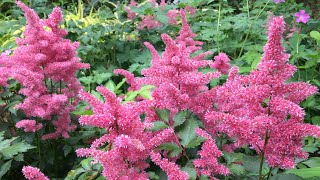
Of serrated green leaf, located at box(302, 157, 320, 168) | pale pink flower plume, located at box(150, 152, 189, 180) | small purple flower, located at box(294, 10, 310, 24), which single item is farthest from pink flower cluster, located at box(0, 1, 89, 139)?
small purple flower, located at box(294, 10, 310, 24)

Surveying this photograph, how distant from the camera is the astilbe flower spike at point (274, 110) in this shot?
1535mm

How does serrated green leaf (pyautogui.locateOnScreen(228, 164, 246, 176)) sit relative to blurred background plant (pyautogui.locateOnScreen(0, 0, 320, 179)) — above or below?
above

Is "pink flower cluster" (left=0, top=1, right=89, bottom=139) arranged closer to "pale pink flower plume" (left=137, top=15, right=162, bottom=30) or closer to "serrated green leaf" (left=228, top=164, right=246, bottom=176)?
"serrated green leaf" (left=228, top=164, right=246, bottom=176)

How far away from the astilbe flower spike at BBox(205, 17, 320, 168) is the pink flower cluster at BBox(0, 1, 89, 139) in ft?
4.23

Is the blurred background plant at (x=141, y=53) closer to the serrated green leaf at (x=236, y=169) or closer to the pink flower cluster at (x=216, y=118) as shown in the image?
the serrated green leaf at (x=236, y=169)

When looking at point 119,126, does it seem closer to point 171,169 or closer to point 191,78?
point 171,169

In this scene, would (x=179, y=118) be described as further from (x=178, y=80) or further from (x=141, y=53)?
(x=141, y=53)

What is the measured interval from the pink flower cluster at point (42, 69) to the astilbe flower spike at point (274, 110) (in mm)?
1290

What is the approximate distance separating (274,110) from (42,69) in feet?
5.50

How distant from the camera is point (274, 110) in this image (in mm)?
1566

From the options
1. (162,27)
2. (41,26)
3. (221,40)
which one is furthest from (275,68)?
(162,27)

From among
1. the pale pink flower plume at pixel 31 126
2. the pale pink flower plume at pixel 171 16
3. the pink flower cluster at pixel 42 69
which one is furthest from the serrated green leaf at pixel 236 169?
the pale pink flower plume at pixel 171 16

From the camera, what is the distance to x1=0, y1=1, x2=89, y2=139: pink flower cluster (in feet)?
8.36

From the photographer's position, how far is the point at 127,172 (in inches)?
65.4
